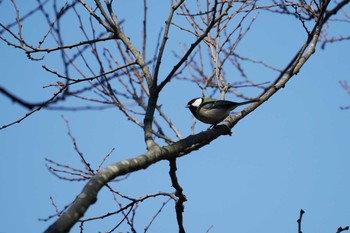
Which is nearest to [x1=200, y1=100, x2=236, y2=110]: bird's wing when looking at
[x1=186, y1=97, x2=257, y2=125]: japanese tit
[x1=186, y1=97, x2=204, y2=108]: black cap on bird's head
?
[x1=186, y1=97, x2=257, y2=125]: japanese tit

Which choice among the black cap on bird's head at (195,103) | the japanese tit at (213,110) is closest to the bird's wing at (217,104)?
the japanese tit at (213,110)

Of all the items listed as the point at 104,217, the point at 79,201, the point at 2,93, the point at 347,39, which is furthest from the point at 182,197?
the point at 347,39

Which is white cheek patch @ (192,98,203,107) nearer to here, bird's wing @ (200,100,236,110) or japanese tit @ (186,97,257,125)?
japanese tit @ (186,97,257,125)

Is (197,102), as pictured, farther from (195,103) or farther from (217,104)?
(217,104)

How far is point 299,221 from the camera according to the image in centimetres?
333

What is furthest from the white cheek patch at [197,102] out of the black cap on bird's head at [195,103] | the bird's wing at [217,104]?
the bird's wing at [217,104]

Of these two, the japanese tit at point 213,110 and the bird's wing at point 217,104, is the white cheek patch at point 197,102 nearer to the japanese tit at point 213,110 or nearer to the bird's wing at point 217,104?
the japanese tit at point 213,110

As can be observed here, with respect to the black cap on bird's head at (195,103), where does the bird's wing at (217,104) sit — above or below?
below

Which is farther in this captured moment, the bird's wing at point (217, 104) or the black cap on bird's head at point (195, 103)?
the black cap on bird's head at point (195, 103)

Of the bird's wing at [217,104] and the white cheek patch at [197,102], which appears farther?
the white cheek patch at [197,102]

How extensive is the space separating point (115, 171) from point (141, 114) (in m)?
2.34

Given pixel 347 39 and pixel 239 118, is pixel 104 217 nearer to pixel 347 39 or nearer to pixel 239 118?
pixel 239 118

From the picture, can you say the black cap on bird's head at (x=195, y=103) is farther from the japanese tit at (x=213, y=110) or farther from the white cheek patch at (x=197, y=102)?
the japanese tit at (x=213, y=110)

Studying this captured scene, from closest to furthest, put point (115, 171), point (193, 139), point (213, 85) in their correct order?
point (115, 171) → point (193, 139) → point (213, 85)
